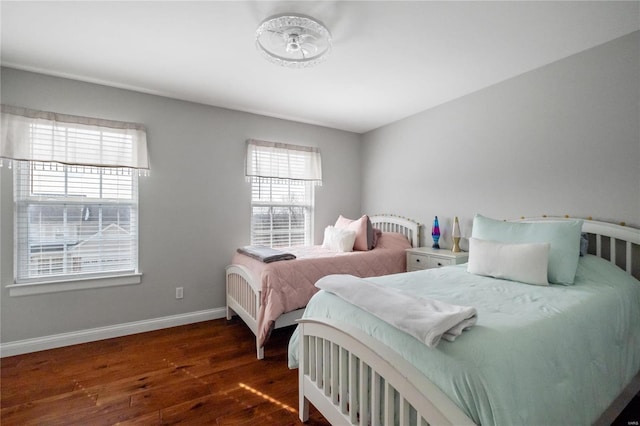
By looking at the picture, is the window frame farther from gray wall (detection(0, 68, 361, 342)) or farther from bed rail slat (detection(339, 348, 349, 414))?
bed rail slat (detection(339, 348, 349, 414))

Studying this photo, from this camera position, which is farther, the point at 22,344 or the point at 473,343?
the point at 22,344

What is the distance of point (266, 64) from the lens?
238 centimetres

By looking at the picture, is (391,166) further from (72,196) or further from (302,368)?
(72,196)

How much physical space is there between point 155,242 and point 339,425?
248 centimetres

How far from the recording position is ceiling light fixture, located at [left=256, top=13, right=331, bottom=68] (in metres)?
1.76

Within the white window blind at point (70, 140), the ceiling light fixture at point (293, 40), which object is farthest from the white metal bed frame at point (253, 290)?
the ceiling light fixture at point (293, 40)

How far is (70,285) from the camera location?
258cm

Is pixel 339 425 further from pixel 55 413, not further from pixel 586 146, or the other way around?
pixel 586 146

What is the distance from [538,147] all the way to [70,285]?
14.0 feet

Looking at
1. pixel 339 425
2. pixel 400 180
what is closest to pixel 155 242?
pixel 339 425

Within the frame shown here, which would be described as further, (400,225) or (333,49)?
(400,225)

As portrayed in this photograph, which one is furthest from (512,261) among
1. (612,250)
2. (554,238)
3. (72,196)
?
(72,196)

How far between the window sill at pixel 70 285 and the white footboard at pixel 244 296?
2.93 ft

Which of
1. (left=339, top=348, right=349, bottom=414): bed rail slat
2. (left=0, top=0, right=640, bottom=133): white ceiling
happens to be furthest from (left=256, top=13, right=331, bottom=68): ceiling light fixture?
(left=339, top=348, right=349, bottom=414): bed rail slat
